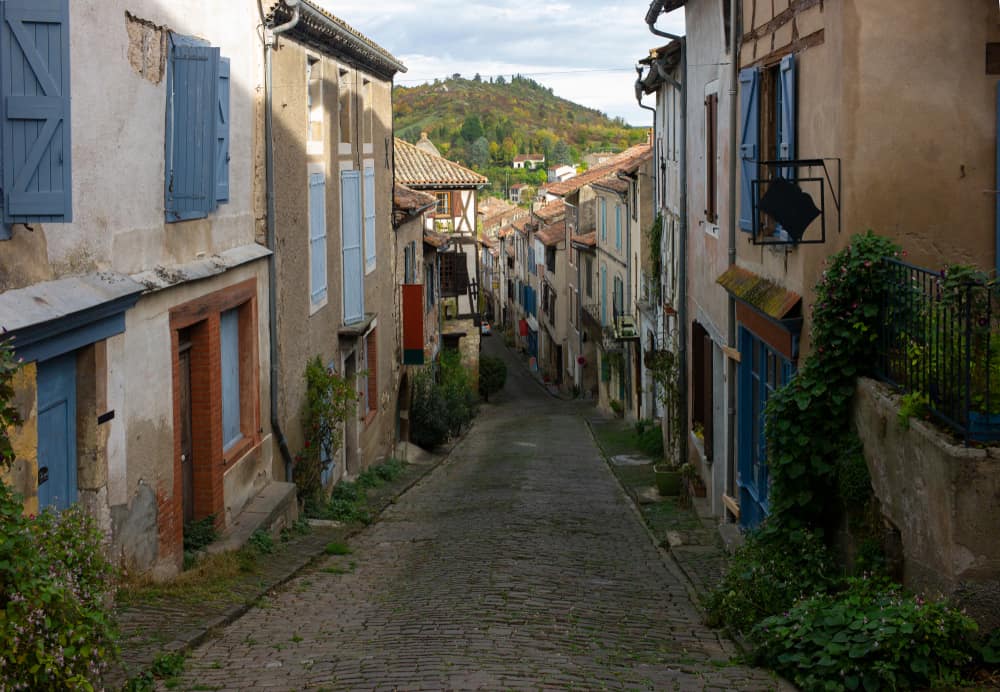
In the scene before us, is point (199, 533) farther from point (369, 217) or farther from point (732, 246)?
point (369, 217)

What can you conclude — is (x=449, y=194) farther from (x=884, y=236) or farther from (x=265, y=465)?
(x=884, y=236)

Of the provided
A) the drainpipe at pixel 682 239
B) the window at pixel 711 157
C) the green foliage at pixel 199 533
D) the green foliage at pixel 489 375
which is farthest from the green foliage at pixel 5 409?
the green foliage at pixel 489 375

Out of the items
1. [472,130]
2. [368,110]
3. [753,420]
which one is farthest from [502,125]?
[753,420]

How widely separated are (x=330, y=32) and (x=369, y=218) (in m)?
4.91

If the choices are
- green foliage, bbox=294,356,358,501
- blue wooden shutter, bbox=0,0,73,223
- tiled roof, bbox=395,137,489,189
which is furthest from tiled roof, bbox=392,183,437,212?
blue wooden shutter, bbox=0,0,73,223

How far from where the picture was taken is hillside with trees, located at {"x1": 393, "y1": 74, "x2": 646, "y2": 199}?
465ft

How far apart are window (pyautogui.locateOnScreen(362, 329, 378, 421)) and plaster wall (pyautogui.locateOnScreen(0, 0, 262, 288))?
29.4 feet

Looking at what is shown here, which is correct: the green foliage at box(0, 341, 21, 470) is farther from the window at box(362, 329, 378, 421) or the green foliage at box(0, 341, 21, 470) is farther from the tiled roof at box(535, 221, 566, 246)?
the tiled roof at box(535, 221, 566, 246)

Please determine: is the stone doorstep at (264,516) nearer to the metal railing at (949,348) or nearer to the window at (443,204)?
the metal railing at (949,348)

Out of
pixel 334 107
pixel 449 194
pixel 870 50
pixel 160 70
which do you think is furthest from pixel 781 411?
pixel 449 194

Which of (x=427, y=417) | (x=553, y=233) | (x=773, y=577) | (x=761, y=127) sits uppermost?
(x=761, y=127)

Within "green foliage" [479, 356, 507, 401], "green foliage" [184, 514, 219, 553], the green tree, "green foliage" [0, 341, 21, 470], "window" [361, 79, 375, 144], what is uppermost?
the green tree

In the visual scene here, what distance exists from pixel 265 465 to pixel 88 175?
5704 mm

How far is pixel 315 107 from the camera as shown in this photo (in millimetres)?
15609
